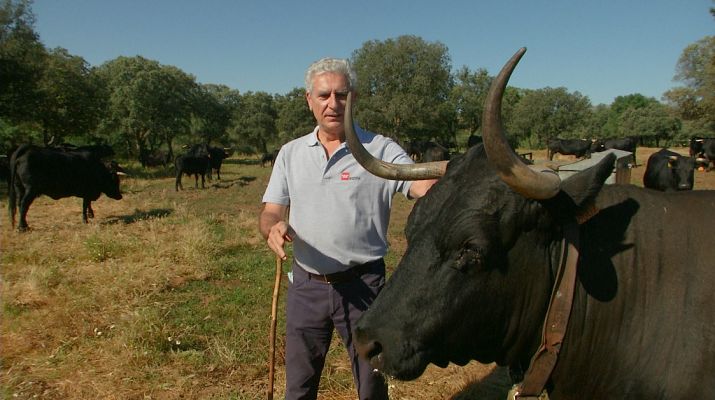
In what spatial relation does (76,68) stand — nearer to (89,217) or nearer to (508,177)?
(89,217)

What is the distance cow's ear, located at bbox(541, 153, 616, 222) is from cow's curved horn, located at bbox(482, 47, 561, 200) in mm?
120

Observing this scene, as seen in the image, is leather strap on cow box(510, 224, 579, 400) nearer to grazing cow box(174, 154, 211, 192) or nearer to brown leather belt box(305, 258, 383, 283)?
brown leather belt box(305, 258, 383, 283)

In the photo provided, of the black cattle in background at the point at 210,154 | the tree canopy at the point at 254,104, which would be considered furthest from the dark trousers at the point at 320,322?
the tree canopy at the point at 254,104

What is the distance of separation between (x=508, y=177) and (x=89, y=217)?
49.4 feet

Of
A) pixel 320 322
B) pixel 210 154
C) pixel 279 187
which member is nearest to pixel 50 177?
pixel 279 187

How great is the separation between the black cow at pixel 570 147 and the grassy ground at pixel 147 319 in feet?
114

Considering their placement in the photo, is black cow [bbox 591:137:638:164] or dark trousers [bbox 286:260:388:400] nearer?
dark trousers [bbox 286:260:388:400]

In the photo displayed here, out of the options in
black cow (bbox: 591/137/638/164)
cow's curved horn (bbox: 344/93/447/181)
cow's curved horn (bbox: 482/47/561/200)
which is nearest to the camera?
cow's curved horn (bbox: 482/47/561/200)

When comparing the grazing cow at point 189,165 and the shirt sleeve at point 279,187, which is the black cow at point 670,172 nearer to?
the shirt sleeve at point 279,187

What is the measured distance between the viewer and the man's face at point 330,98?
9.04 ft

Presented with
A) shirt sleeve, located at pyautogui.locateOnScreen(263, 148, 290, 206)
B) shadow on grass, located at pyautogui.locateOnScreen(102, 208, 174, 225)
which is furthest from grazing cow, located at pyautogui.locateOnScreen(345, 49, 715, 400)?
shadow on grass, located at pyautogui.locateOnScreen(102, 208, 174, 225)

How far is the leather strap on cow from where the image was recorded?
1.88 metres

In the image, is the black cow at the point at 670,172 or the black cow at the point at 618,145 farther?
the black cow at the point at 618,145

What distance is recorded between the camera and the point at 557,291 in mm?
1902
